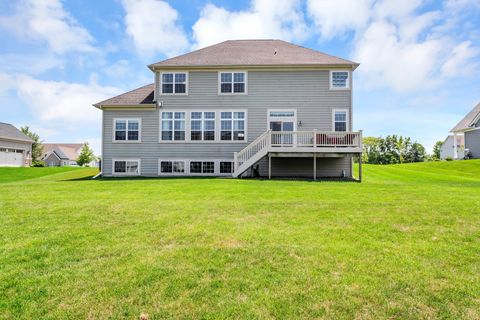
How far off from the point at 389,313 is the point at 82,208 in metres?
6.62

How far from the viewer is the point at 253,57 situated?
1789cm

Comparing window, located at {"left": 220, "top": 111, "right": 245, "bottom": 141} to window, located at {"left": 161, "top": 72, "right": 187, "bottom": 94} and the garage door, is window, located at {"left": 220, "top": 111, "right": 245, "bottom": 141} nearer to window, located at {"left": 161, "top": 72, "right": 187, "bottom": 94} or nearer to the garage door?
window, located at {"left": 161, "top": 72, "right": 187, "bottom": 94}

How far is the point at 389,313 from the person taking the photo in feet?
8.18

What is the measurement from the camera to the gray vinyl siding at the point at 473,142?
29078 mm

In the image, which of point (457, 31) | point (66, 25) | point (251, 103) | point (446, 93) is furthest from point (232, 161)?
point (446, 93)

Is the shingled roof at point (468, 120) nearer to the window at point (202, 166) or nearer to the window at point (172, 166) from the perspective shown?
the window at point (202, 166)

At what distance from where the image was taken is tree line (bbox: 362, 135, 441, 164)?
6072 centimetres

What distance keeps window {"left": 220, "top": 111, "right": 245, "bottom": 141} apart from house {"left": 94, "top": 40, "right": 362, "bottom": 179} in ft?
0.21

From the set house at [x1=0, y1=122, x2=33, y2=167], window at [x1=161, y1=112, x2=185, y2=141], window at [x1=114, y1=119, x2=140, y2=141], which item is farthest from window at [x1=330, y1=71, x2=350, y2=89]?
house at [x1=0, y1=122, x2=33, y2=167]

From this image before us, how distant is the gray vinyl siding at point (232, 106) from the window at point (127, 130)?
336mm

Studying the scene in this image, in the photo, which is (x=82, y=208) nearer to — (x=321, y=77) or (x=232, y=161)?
(x=232, y=161)

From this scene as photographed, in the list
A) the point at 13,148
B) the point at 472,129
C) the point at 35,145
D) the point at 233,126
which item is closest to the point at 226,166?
the point at 233,126

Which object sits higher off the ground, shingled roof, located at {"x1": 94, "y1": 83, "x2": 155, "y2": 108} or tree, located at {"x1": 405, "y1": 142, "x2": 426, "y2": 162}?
shingled roof, located at {"x1": 94, "y1": 83, "x2": 155, "y2": 108}

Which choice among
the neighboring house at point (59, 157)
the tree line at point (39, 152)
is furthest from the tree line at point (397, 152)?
the neighboring house at point (59, 157)
